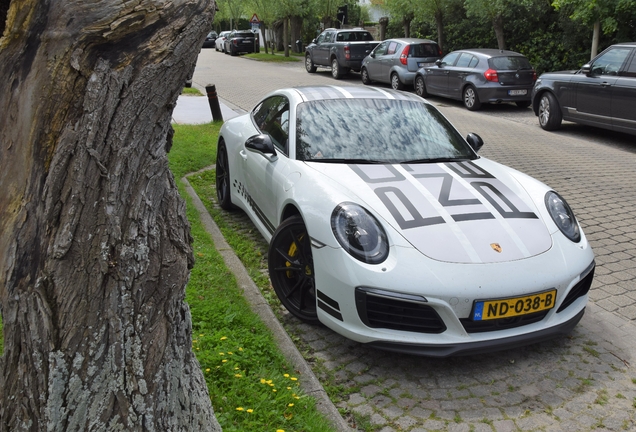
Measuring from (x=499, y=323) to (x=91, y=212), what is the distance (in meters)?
2.48

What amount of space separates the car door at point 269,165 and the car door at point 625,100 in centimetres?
696

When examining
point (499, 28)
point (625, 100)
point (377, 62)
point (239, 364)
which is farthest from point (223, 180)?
point (499, 28)

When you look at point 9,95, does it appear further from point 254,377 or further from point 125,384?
point 254,377

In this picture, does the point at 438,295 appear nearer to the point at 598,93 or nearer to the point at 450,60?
the point at 598,93

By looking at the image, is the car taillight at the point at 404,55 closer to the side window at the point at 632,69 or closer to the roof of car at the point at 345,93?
the side window at the point at 632,69

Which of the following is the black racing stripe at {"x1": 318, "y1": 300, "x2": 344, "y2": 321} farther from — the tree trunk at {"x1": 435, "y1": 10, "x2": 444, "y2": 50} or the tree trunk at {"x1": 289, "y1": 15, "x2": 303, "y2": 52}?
the tree trunk at {"x1": 289, "y1": 15, "x2": 303, "y2": 52}

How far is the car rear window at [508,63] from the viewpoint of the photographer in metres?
15.2

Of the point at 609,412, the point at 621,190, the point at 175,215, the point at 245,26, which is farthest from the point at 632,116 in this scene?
the point at 245,26

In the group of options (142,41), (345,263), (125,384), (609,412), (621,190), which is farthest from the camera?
(621,190)

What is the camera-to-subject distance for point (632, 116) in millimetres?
Answer: 10352

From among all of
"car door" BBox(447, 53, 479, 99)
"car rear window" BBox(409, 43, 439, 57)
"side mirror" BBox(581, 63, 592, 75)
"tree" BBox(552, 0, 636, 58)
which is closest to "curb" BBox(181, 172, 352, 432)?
"side mirror" BBox(581, 63, 592, 75)

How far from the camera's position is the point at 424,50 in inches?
763

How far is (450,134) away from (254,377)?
2760 millimetres

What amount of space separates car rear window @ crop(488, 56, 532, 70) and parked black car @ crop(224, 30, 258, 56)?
99.8 ft
